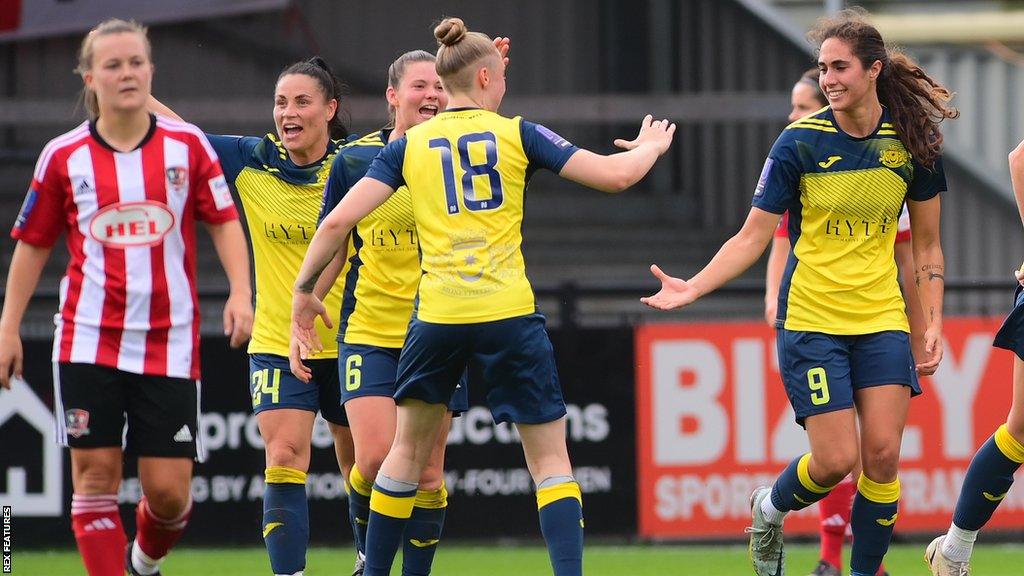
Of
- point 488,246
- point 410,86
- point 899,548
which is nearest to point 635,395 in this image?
point 899,548

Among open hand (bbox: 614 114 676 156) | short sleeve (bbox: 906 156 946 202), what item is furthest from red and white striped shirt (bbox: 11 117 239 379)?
short sleeve (bbox: 906 156 946 202)

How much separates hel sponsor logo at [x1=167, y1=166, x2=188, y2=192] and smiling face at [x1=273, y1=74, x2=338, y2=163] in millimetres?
945

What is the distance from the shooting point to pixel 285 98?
6074 millimetres

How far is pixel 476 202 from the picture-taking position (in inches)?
194

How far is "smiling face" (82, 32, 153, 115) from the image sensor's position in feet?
16.4

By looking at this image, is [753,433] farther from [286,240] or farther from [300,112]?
[300,112]

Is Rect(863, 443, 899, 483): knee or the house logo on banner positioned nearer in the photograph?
Rect(863, 443, 899, 483): knee

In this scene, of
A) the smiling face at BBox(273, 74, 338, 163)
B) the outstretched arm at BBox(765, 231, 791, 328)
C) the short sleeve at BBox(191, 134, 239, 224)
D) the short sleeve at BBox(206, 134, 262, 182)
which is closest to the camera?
the short sleeve at BBox(191, 134, 239, 224)

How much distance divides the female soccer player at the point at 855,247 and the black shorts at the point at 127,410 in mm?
1867

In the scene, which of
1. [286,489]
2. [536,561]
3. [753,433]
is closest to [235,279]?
[286,489]

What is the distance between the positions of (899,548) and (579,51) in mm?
6250

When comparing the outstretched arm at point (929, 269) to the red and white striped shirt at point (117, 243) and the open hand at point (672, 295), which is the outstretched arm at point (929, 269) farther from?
the red and white striped shirt at point (117, 243)

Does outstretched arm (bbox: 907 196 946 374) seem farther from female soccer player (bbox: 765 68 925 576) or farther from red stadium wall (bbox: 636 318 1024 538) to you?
red stadium wall (bbox: 636 318 1024 538)

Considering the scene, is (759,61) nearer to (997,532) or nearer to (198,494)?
(997,532)
